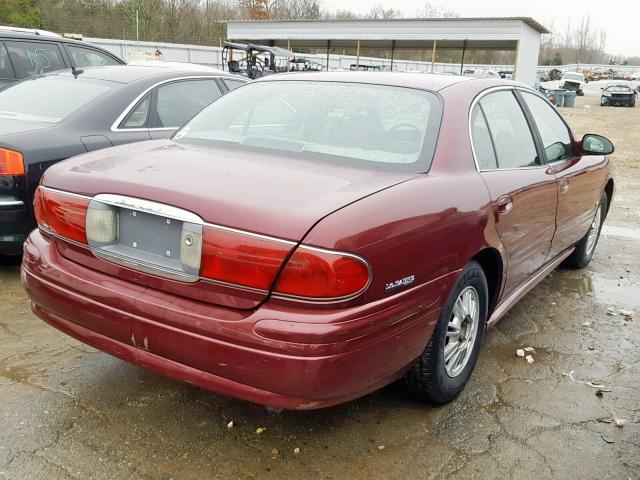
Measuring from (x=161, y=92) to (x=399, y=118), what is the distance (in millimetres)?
2768

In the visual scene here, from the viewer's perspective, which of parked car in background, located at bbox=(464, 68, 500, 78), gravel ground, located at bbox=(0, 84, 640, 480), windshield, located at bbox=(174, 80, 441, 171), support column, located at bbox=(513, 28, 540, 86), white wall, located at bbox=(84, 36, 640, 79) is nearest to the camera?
gravel ground, located at bbox=(0, 84, 640, 480)

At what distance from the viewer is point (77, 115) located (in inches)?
171

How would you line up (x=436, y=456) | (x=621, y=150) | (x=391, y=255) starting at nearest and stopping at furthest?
(x=391, y=255) → (x=436, y=456) → (x=621, y=150)

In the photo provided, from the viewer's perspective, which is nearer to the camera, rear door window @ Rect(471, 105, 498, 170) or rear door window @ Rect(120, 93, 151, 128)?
rear door window @ Rect(471, 105, 498, 170)

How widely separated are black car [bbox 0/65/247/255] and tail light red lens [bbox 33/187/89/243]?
1.48 metres

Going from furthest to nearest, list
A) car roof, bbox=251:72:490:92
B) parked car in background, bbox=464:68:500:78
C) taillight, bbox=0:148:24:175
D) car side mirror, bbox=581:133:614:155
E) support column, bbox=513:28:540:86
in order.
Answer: support column, bbox=513:28:540:86
car side mirror, bbox=581:133:614:155
taillight, bbox=0:148:24:175
parked car in background, bbox=464:68:500:78
car roof, bbox=251:72:490:92

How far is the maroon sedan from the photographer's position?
1.99m

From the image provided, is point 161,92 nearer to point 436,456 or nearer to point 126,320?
point 126,320

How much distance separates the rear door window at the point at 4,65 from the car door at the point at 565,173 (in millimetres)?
5607

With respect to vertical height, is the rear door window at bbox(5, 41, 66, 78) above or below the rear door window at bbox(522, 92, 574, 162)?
above

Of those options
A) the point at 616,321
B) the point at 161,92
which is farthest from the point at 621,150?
the point at 161,92

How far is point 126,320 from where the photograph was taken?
88.0 inches

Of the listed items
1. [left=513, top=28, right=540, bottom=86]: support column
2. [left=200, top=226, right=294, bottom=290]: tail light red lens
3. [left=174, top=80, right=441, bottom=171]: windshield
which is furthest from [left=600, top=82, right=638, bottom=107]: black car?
[left=200, top=226, right=294, bottom=290]: tail light red lens

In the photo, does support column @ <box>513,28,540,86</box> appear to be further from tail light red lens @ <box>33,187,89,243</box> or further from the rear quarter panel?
tail light red lens @ <box>33,187,89,243</box>
